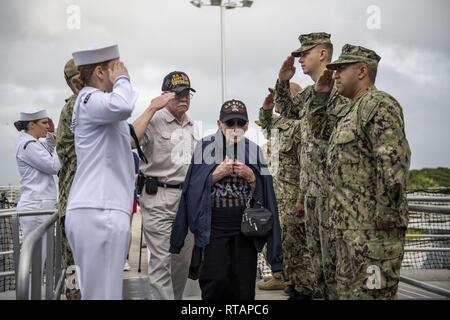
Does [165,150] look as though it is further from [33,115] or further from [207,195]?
[33,115]

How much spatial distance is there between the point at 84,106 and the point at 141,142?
1780 mm

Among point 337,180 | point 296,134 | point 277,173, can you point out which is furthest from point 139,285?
point 337,180

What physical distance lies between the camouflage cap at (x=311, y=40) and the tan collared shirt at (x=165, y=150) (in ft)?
4.35

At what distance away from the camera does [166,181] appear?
540cm

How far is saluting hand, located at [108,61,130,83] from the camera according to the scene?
12.2ft

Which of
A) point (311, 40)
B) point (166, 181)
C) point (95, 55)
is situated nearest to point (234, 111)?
point (166, 181)

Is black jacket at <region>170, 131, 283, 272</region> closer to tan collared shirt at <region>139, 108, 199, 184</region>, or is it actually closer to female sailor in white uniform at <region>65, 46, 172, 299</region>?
tan collared shirt at <region>139, 108, 199, 184</region>

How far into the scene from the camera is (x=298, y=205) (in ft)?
19.5

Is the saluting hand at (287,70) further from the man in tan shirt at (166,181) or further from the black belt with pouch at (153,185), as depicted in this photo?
the black belt with pouch at (153,185)

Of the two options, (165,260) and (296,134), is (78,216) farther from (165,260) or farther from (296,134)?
(296,134)

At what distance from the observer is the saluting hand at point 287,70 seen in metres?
5.69

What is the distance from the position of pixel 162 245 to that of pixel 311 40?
2258mm

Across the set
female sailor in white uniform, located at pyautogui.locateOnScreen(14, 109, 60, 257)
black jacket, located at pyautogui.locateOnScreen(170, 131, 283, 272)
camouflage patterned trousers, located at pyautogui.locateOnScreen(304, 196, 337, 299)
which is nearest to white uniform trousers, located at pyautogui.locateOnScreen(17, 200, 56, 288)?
female sailor in white uniform, located at pyautogui.locateOnScreen(14, 109, 60, 257)
